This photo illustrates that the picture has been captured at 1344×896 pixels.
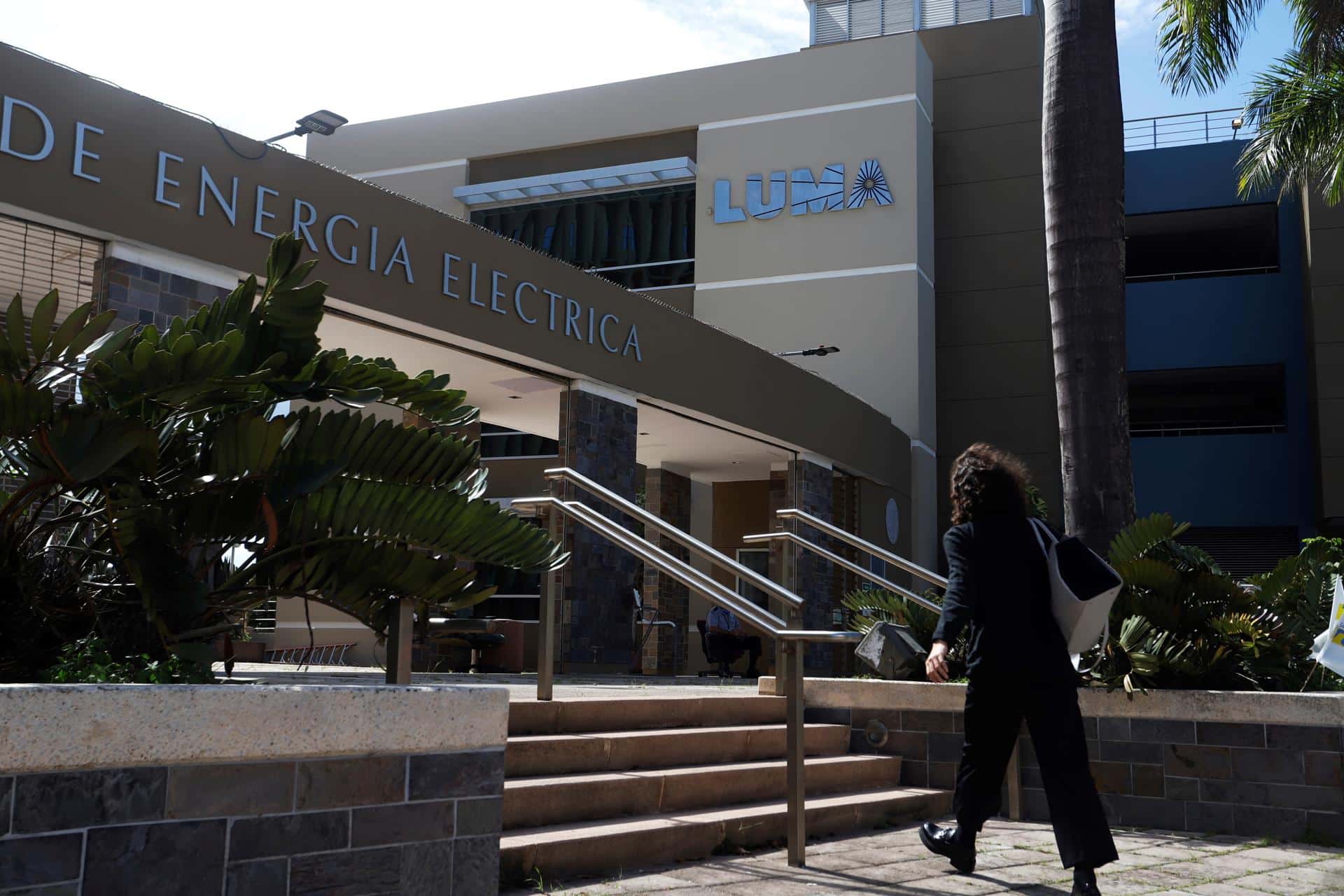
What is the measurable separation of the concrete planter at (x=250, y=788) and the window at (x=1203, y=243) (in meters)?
23.0

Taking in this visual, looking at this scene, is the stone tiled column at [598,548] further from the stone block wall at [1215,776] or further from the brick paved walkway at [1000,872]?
the brick paved walkway at [1000,872]

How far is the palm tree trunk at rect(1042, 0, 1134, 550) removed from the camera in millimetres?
7742

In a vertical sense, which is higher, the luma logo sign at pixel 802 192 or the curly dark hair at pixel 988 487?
the luma logo sign at pixel 802 192

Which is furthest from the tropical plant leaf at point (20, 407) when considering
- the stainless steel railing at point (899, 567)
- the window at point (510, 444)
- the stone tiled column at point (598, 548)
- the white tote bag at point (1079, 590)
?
the window at point (510, 444)

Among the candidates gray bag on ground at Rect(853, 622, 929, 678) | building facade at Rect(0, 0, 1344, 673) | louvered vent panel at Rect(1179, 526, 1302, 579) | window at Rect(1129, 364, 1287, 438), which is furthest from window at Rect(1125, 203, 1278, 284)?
gray bag on ground at Rect(853, 622, 929, 678)

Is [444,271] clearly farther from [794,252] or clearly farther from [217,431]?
[794,252]

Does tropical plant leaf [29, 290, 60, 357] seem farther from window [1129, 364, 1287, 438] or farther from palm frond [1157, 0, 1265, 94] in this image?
window [1129, 364, 1287, 438]

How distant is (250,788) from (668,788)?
2.49 metres

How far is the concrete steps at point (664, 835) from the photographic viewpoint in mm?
4320

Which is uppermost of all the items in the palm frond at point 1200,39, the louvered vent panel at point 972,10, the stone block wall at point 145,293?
the louvered vent panel at point 972,10

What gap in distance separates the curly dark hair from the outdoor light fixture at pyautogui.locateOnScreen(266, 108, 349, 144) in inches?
302

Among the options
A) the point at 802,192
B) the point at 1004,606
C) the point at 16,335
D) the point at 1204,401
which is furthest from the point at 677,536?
the point at 1204,401

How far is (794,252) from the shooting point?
21.5 meters

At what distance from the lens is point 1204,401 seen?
2628 centimetres
